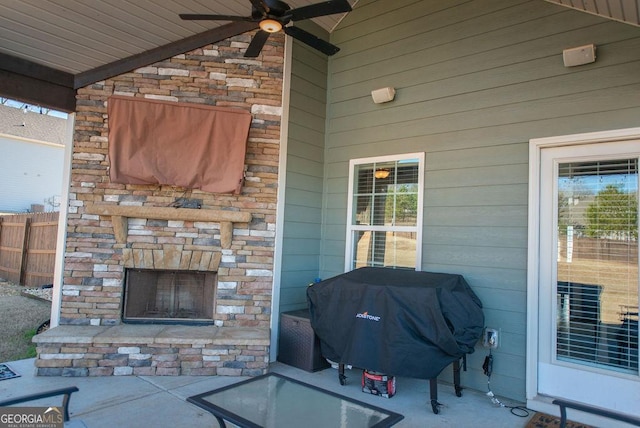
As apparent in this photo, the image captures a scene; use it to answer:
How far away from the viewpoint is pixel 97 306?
13.4 feet

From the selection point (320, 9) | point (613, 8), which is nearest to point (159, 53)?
point (320, 9)

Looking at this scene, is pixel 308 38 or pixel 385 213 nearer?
pixel 308 38

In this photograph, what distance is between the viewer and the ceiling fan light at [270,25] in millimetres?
3029

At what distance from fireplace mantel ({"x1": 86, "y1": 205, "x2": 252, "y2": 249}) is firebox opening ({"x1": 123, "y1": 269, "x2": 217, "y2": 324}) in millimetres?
448

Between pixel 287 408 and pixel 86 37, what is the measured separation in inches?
148

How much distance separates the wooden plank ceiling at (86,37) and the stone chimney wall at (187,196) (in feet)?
0.45

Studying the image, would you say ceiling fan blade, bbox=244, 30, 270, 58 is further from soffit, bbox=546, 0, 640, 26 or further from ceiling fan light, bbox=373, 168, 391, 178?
soffit, bbox=546, 0, 640, 26

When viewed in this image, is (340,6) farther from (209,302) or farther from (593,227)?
(209,302)

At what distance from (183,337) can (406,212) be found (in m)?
2.45

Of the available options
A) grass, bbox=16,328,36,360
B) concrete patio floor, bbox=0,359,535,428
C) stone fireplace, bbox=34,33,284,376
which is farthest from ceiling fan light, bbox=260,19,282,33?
grass, bbox=16,328,36,360

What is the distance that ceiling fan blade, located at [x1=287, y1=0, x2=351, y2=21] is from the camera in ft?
9.45

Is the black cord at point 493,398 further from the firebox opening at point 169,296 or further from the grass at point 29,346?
the grass at point 29,346

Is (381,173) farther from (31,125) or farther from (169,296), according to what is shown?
(31,125)

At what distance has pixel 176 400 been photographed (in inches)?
Result: 127
